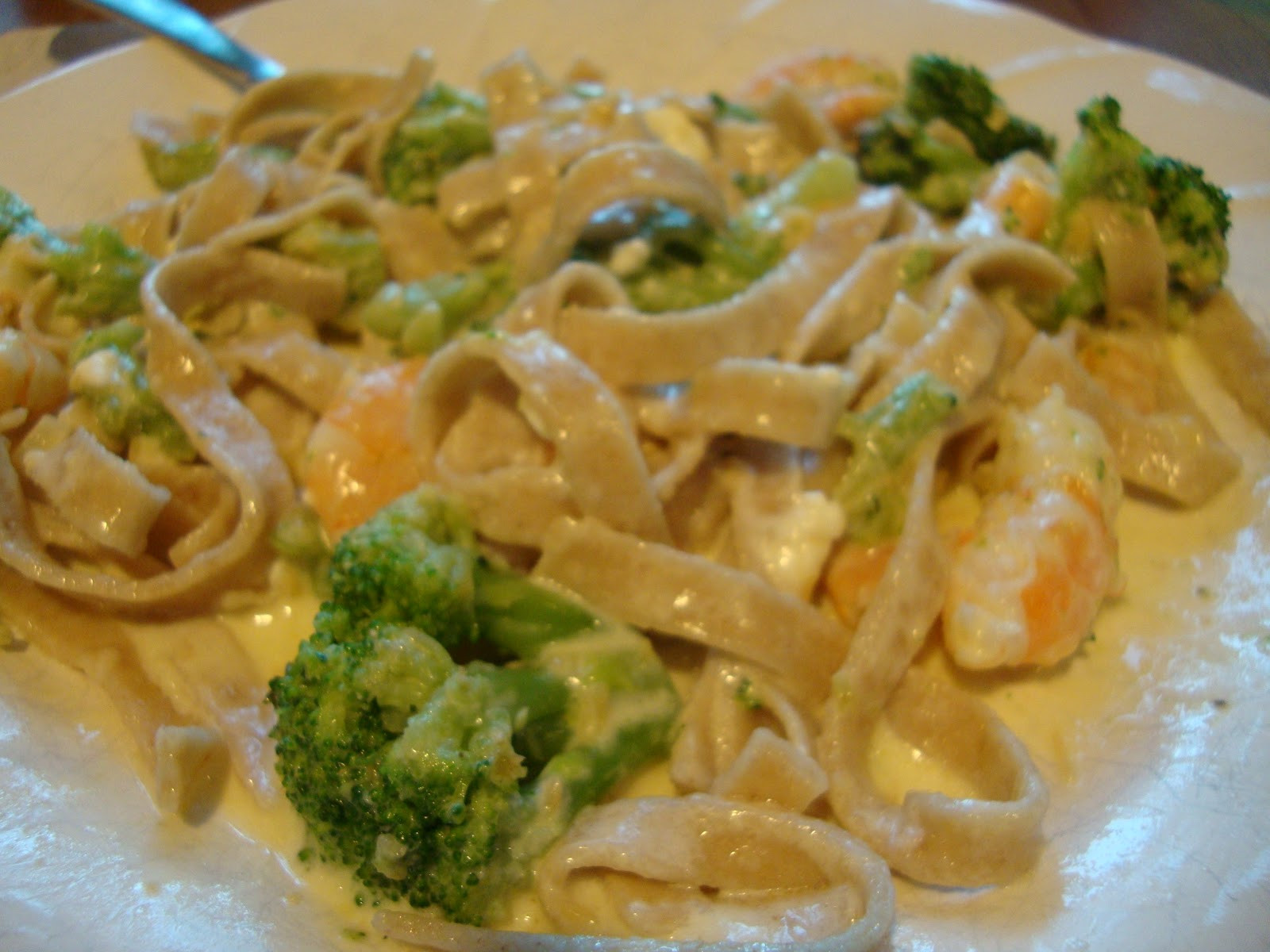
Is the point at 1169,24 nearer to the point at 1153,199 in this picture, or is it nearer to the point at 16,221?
the point at 1153,199

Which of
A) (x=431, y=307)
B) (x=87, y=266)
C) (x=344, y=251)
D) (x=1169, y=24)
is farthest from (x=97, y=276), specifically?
(x=1169, y=24)

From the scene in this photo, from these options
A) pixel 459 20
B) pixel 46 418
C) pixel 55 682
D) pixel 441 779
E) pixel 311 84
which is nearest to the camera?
pixel 441 779

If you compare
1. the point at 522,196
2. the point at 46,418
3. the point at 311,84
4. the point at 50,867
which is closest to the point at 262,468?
the point at 46,418

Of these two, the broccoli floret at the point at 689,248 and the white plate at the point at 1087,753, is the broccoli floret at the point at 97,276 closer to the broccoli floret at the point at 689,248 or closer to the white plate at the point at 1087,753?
the white plate at the point at 1087,753

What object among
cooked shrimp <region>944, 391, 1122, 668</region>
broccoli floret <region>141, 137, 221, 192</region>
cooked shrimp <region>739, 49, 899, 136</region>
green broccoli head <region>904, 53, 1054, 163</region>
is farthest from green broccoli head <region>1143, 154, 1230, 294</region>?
broccoli floret <region>141, 137, 221, 192</region>

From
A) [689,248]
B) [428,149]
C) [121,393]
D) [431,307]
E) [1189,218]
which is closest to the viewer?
[121,393]

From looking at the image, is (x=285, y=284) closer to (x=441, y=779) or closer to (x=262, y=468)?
(x=262, y=468)

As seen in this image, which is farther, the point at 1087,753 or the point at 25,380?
the point at 25,380
